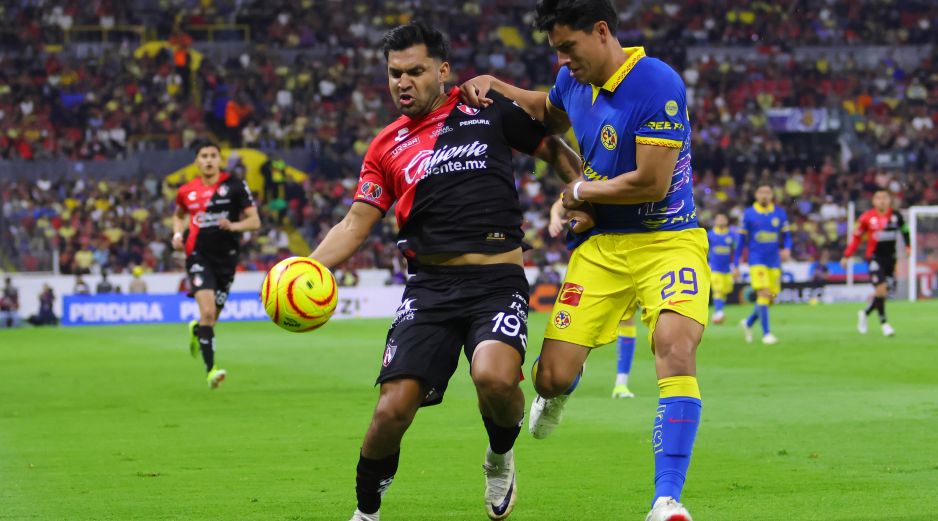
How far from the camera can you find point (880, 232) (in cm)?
2273

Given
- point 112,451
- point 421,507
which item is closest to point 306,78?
point 112,451

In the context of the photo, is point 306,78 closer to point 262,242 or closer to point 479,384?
point 262,242

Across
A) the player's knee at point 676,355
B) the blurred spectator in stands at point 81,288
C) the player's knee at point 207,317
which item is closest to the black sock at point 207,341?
the player's knee at point 207,317

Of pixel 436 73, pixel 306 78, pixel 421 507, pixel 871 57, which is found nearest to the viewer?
pixel 436 73

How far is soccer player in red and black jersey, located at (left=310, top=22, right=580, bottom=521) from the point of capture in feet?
20.6

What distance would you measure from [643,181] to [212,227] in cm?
987

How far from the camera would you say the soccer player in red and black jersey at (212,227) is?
15.1 metres

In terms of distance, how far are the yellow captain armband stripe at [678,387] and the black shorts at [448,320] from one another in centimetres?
73

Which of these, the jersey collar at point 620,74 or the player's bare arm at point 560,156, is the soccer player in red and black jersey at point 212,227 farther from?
the jersey collar at point 620,74

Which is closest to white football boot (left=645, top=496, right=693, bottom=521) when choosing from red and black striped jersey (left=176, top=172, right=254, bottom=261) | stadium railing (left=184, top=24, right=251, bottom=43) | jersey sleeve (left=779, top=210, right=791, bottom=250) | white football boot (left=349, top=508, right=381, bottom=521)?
white football boot (left=349, top=508, right=381, bottom=521)

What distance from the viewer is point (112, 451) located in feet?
32.4

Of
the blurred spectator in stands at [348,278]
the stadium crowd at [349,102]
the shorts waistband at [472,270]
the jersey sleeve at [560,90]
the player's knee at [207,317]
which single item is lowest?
the player's knee at [207,317]

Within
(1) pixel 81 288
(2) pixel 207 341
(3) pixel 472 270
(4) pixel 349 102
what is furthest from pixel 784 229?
(4) pixel 349 102

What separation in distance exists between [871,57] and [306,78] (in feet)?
65.6
